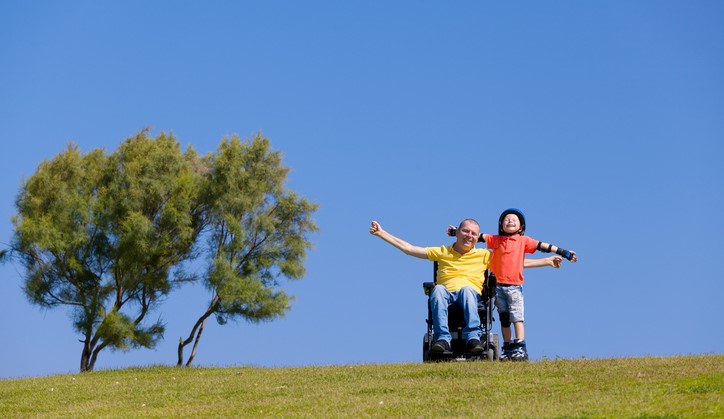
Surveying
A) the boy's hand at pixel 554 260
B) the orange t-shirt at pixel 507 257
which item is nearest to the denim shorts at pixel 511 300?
the orange t-shirt at pixel 507 257

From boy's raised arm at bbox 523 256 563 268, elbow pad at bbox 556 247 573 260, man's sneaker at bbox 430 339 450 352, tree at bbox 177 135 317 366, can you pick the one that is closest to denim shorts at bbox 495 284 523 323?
boy's raised arm at bbox 523 256 563 268

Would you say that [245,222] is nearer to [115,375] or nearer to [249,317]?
[249,317]

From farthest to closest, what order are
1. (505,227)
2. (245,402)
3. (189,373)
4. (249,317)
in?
(249,317), (189,373), (505,227), (245,402)

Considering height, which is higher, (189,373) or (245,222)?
(245,222)

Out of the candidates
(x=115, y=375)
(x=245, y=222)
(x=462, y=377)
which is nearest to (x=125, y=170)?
(x=245, y=222)

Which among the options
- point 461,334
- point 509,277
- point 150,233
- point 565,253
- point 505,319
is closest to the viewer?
point 461,334

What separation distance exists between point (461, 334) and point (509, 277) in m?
1.31

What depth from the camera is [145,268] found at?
29.3 meters

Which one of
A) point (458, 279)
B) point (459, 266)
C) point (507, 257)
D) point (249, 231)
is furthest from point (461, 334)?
point (249, 231)

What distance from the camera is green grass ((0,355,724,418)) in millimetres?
10828

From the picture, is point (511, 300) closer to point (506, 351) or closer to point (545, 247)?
point (506, 351)

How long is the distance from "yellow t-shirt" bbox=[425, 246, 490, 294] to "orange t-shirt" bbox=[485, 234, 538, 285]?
0.21 meters

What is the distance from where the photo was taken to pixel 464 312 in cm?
1507

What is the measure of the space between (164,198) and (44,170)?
3.91 m
